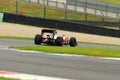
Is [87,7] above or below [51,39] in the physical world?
above

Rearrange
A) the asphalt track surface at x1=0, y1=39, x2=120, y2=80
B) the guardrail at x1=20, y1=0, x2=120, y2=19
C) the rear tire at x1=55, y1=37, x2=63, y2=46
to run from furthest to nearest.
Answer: the guardrail at x1=20, y1=0, x2=120, y2=19 < the rear tire at x1=55, y1=37, x2=63, y2=46 < the asphalt track surface at x1=0, y1=39, x2=120, y2=80

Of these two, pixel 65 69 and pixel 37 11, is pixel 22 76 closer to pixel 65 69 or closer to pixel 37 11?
pixel 65 69

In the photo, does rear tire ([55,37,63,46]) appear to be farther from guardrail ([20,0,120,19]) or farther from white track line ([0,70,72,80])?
guardrail ([20,0,120,19])

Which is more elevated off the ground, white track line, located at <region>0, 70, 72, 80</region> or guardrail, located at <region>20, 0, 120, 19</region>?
guardrail, located at <region>20, 0, 120, 19</region>

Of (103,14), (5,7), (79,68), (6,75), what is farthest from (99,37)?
(6,75)

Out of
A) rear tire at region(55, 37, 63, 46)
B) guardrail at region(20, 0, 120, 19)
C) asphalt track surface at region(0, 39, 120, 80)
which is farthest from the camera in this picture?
guardrail at region(20, 0, 120, 19)

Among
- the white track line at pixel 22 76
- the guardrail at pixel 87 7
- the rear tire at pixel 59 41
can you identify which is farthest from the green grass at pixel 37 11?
the white track line at pixel 22 76

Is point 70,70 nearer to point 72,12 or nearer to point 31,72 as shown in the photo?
point 31,72

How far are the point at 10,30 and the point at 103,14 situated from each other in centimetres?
1327

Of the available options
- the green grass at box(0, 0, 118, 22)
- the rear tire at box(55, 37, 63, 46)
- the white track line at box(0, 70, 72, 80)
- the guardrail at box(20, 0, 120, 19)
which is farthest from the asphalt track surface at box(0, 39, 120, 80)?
the guardrail at box(20, 0, 120, 19)

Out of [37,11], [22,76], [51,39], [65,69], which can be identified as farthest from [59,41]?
[37,11]

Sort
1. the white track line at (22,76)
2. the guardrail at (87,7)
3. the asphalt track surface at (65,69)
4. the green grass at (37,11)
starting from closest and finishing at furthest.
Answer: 1. the white track line at (22,76)
2. the asphalt track surface at (65,69)
3. the green grass at (37,11)
4. the guardrail at (87,7)

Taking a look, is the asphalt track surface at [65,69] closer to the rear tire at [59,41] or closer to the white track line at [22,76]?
the white track line at [22,76]

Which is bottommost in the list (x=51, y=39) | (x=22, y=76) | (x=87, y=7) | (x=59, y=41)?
(x=22, y=76)
